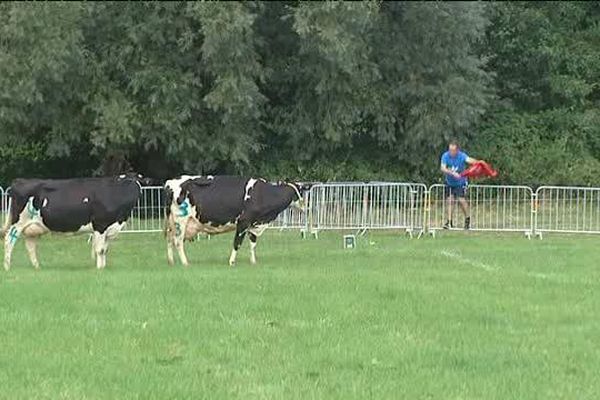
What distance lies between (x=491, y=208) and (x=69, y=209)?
10683 mm

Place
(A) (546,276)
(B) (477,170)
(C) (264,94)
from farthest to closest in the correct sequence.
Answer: (C) (264,94), (B) (477,170), (A) (546,276)

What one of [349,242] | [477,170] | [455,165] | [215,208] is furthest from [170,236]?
[477,170]

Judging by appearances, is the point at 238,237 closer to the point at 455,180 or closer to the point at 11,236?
the point at 11,236

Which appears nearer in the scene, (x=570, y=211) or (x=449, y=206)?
(x=449, y=206)

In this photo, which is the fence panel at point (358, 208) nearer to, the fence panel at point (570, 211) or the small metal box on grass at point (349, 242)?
the small metal box on grass at point (349, 242)

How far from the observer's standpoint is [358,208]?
67.8 ft

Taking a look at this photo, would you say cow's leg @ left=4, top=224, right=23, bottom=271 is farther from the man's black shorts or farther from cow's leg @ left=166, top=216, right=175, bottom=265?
the man's black shorts

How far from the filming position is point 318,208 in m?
20.4

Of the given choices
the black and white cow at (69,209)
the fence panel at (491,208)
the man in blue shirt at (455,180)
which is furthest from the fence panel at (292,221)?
the black and white cow at (69,209)

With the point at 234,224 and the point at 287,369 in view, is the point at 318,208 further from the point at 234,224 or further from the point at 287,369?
the point at 287,369

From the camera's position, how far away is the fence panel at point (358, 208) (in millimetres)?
20453

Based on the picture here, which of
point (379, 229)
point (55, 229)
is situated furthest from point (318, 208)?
point (55, 229)

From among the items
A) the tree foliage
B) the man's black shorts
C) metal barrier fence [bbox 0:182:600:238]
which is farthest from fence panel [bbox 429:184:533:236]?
the tree foliage

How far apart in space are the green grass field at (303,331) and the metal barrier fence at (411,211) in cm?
573
